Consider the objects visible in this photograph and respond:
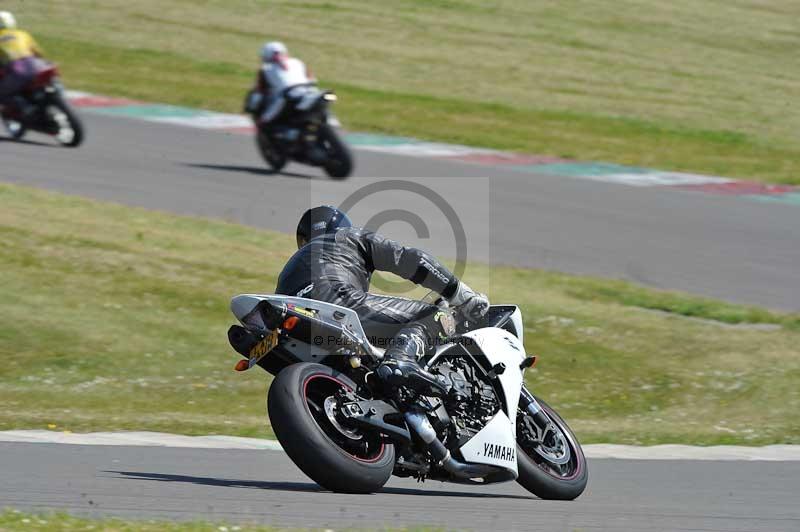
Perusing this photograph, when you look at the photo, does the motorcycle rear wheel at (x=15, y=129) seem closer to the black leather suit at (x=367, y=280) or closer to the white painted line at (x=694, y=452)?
the white painted line at (x=694, y=452)

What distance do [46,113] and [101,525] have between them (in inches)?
568

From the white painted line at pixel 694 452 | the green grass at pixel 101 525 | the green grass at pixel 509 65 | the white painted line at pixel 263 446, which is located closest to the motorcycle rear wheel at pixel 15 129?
the green grass at pixel 509 65

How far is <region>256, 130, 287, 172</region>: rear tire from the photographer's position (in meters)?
18.6

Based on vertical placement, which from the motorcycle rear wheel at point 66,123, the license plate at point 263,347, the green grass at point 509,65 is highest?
the license plate at point 263,347

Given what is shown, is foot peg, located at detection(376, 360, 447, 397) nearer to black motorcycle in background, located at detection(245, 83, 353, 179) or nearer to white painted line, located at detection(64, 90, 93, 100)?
black motorcycle in background, located at detection(245, 83, 353, 179)

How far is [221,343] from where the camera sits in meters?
11.4

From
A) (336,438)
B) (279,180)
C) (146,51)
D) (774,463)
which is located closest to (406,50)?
(146,51)

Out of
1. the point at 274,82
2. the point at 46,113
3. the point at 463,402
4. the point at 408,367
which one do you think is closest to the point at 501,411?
the point at 463,402

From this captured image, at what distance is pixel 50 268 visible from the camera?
12820 millimetres

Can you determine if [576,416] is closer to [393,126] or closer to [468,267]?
[468,267]

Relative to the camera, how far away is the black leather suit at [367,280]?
21.4 feet

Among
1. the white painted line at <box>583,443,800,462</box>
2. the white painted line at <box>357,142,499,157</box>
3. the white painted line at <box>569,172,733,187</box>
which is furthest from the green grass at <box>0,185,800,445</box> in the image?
the white painted line at <box>357,142,499,157</box>

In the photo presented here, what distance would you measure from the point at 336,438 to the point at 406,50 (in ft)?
80.2

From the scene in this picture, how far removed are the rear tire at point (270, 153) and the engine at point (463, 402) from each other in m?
12.2
